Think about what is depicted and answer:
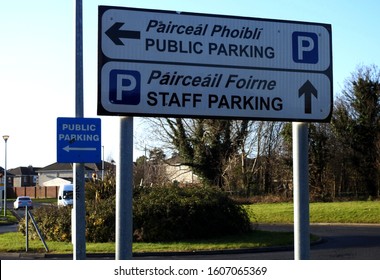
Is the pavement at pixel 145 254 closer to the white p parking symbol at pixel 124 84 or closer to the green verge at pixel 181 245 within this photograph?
the green verge at pixel 181 245

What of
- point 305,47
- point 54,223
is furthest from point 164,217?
point 305,47

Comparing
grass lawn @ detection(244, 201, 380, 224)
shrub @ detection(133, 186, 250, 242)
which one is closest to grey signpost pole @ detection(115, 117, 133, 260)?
shrub @ detection(133, 186, 250, 242)

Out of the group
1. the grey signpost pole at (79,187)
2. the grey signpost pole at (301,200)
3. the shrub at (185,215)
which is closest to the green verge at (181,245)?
the shrub at (185,215)

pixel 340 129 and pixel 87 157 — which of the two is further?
pixel 340 129

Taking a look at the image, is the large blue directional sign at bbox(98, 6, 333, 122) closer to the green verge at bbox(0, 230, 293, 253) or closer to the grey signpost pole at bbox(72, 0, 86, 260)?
the grey signpost pole at bbox(72, 0, 86, 260)

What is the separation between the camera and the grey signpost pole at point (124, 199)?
391cm

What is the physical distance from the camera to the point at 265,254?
17578 mm

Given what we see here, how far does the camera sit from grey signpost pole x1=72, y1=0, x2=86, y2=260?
785 centimetres

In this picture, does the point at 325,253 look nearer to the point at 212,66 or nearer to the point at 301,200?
the point at 301,200

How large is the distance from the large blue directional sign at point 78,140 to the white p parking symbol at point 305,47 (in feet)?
11.5

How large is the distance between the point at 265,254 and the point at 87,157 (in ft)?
37.1

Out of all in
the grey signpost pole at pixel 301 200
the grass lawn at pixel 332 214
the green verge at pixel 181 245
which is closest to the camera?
the grey signpost pole at pixel 301 200

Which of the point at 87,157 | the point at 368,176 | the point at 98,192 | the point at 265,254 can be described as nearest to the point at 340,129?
the point at 368,176
